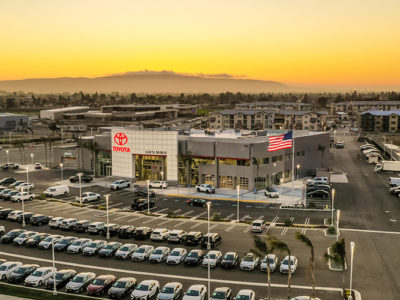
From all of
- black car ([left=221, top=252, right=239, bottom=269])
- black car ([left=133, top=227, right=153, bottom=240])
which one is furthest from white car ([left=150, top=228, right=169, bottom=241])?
black car ([left=221, top=252, right=239, bottom=269])

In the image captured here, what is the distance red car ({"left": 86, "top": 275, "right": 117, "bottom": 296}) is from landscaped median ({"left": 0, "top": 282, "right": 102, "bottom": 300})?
0.50 metres

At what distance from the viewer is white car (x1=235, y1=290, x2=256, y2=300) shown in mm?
30562

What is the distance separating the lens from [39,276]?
35.7m

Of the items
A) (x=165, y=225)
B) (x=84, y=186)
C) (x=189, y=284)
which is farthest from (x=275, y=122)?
(x=189, y=284)

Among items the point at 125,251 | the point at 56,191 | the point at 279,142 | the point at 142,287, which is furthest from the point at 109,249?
the point at 279,142

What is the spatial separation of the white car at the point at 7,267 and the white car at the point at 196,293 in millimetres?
15934

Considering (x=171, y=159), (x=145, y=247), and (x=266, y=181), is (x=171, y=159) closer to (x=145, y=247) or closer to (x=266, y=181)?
(x=266, y=181)

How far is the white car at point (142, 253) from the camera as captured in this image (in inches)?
1596

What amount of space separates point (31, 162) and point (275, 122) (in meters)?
105

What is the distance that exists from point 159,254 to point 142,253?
164 cm

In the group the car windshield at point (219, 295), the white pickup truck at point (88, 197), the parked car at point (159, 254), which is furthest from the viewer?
the white pickup truck at point (88, 197)

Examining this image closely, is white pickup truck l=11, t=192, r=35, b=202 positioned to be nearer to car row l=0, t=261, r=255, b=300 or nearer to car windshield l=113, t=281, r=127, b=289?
A: car row l=0, t=261, r=255, b=300

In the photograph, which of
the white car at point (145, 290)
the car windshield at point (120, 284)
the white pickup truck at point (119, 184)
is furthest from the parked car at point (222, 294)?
the white pickup truck at point (119, 184)

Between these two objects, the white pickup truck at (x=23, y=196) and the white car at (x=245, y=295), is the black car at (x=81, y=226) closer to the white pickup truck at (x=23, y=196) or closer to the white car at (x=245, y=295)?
the white pickup truck at (x=23, y=196)
